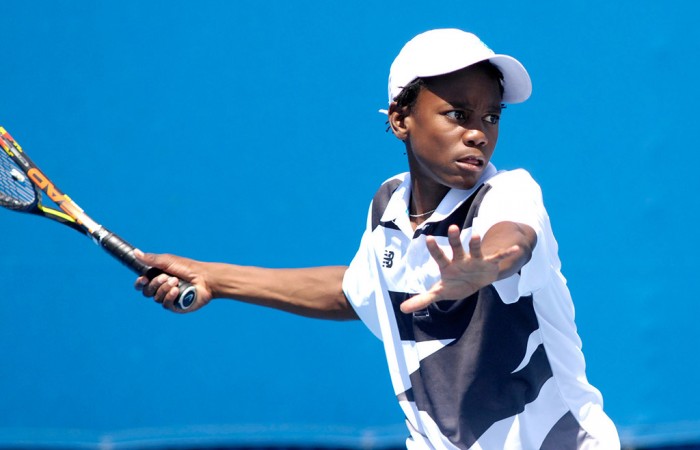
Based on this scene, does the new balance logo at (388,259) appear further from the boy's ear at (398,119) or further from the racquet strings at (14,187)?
the racquet strings at (14,187)

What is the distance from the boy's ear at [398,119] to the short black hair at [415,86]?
12mm

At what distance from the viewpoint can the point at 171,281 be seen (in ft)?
9.32

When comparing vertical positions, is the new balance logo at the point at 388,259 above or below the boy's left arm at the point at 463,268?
above

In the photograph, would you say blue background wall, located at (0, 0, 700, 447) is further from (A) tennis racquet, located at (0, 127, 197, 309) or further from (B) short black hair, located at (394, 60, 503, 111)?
(B) short black hair, located at (394, 60, 503, 111)

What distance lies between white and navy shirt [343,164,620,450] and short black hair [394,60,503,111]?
0.22 m

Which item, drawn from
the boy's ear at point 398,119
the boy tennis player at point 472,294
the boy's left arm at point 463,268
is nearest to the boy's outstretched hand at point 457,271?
the boy's left arm at point 463,268

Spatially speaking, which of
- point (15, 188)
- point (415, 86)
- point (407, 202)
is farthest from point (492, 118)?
point (15, 188)

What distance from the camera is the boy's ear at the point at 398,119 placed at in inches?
102

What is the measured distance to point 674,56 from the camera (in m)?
3.78

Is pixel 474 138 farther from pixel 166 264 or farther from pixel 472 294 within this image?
pixel 166 264

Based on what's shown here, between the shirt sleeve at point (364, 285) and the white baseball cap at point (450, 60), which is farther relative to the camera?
the shirt sleeve at point (364, 285)

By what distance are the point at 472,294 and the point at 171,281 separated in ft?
3.07

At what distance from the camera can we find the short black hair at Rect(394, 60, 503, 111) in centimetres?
244

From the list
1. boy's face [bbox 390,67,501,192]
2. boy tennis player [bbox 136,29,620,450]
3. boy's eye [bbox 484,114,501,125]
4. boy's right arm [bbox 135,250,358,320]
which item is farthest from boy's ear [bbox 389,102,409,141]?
boy's right arm [bbox 135,250,358,320]
